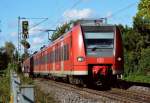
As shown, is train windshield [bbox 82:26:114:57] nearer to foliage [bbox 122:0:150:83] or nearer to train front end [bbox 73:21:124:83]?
train front end [bbox 73:21:124:83]

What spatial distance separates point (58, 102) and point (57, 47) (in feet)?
44.1

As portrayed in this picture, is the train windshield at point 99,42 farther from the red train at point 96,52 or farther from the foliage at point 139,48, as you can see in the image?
the foliage at point 139,48

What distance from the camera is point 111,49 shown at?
22.7 m

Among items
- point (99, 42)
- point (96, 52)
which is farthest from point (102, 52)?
point (99, 42)

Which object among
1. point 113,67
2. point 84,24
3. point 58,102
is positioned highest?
point 84,24

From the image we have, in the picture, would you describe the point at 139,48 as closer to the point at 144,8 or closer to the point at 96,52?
the point at 144,8

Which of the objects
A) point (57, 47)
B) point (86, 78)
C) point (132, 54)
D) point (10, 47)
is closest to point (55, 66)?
point (57, 47)

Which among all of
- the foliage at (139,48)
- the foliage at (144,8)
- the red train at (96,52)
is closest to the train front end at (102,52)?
the red train at (96,52)

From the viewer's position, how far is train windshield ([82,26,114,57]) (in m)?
22.6

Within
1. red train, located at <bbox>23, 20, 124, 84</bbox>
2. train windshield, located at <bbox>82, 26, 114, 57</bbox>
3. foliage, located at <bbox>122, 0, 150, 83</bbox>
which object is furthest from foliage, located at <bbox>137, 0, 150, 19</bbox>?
train windshield, located at <bbox>82, 26, 114, 57</bbox>

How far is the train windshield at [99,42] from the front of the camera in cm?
2262

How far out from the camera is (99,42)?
22672 millimetres

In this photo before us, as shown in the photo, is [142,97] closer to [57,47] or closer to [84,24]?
[84,24]

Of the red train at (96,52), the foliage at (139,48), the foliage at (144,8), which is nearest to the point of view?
the red train at (96,52)
